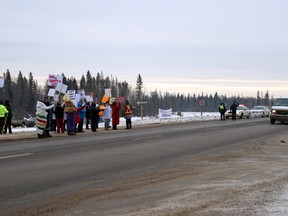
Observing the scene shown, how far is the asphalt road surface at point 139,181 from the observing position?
269 inches

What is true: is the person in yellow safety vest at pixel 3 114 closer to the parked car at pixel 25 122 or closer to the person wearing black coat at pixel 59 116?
the person wearing black coat at pixel 59 116

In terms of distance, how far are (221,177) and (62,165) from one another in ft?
13.9

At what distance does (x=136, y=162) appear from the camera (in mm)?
12328

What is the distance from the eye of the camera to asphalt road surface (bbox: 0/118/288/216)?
682 centimetres

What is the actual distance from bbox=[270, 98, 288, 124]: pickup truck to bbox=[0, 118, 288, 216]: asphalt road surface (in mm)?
20383

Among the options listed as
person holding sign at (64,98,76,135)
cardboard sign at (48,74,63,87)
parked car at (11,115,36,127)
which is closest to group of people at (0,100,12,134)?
person holding sign at (64,98,76,135)

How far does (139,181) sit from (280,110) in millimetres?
27645

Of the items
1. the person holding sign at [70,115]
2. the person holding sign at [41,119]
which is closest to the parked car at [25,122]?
the person holding sign at [70,115]

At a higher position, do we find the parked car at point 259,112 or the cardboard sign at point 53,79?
the cardboard sign at point 53,79

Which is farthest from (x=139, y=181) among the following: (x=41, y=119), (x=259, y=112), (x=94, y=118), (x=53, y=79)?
(x=259, y=112)

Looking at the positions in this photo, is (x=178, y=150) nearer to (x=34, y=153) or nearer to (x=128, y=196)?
(x=34, y=153)

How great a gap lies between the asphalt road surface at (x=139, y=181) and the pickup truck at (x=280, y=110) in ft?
66.9

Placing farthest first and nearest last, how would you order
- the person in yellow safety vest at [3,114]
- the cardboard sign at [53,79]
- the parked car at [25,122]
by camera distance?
the parked car at [25,122]
the cardboard sign at [53,79]
the person in yellow safety vest at [3,114]

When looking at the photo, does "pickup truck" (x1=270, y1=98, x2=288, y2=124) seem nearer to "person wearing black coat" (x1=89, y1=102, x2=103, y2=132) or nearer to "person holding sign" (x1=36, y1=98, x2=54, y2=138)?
"person wearing black coat" (x1=89, y1=102, x2=103, y2=132)
